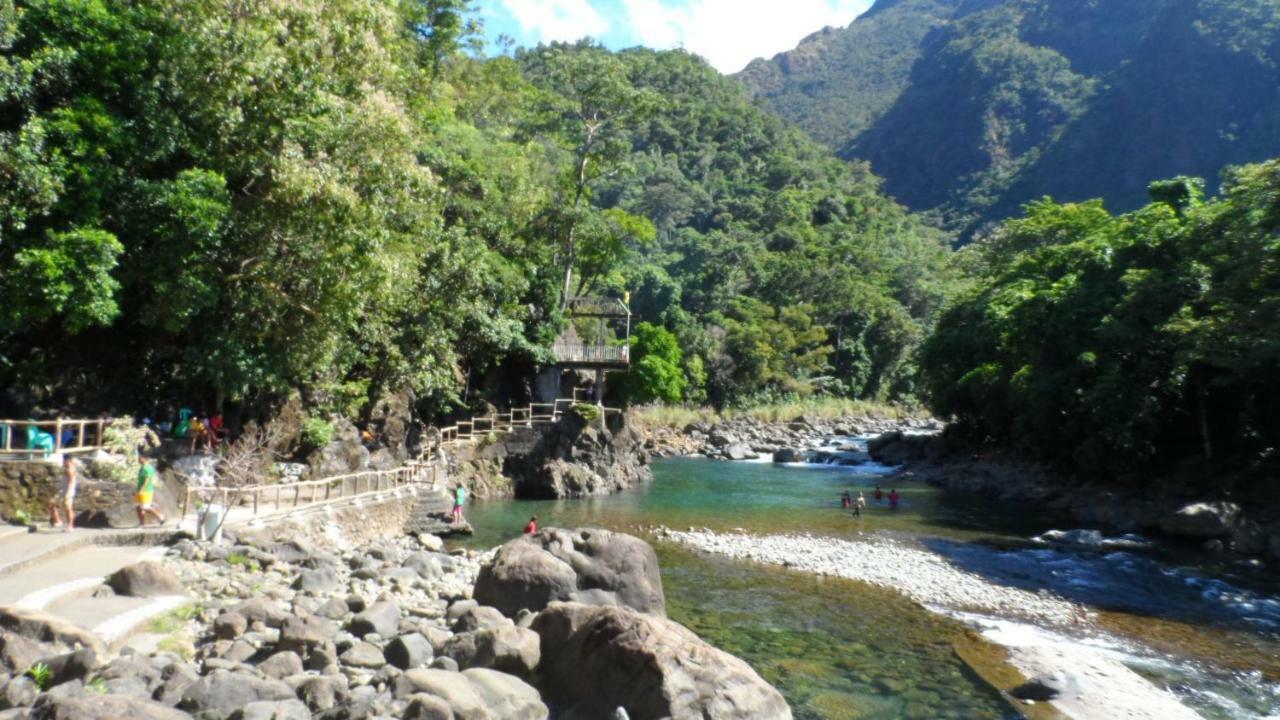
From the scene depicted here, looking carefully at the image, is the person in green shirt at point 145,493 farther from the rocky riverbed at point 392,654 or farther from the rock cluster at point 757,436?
the rock cluster at point 757,436

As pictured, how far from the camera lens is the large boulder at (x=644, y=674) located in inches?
332

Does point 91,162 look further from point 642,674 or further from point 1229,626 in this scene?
point 1229,626

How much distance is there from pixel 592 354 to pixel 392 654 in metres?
29.6

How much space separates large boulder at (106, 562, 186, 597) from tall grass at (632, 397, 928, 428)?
4413 centimetres

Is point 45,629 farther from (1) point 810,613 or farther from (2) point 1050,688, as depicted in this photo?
(2) point 1050,688

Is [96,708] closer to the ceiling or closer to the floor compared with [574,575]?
closer to the ceiling

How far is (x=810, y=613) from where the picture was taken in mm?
15562

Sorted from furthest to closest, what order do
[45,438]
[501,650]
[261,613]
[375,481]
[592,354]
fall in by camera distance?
[592,354] → [375,481] → [45,438] → [261,613] → [501,650]

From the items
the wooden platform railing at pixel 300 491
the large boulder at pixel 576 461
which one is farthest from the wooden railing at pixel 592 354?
the wooden platform railing at pixel 300 491

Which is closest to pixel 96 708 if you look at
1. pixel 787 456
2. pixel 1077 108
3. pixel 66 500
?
pixel 66 500

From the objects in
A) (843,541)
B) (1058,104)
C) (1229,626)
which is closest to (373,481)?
(843,541)

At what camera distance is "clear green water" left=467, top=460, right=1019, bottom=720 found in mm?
11594

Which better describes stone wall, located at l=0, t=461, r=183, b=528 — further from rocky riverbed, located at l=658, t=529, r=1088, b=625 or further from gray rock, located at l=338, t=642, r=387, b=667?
rocky riverbed, located at l=658, t=529, r=1088, b=625

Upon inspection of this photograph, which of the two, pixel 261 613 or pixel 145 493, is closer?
pixel 261 613
